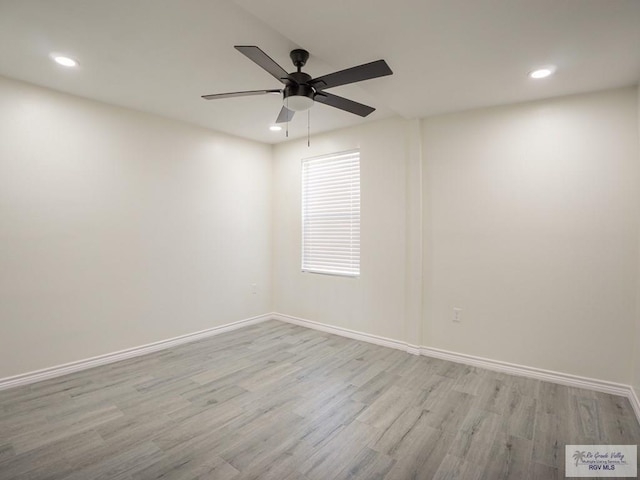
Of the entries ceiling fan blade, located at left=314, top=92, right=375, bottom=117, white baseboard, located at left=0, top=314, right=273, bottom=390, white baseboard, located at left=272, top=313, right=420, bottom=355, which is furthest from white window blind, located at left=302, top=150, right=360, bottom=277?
ceiling fan blade, located at left=314, top=92, right=375, bottom=117

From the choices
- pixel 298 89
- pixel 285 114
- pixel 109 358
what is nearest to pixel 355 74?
pixel 298 89

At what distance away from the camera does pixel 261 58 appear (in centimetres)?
186

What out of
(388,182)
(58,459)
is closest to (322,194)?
(388,182)

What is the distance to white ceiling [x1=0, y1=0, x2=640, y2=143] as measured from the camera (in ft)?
5.95

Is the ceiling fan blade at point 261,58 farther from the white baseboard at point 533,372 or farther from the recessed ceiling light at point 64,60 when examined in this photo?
the white baseboard at point 533,372

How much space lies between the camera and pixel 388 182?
3865mm

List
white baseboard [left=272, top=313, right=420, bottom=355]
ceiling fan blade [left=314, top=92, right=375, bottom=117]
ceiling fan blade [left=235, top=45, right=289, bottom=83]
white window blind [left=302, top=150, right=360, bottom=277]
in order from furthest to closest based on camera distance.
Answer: white window blind [left=302, top=150, right=360, bottom=277]
white baseboard [left=272, top=313, right=420, bottom=355]
ceiling fan blade [left=314, top=92, right=375, bottom=117]
ceiling fan blade [left=235, top=45, right=289, bottom=83]

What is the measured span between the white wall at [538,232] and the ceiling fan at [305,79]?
1.47 meters

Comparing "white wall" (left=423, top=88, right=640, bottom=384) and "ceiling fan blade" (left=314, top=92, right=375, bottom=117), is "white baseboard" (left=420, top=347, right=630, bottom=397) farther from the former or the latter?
"ceiling fan blade" (left=314, top=92, right=375, bottom=117)

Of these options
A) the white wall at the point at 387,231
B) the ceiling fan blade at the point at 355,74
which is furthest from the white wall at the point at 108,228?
the ceiling fan blade at the point at 355,74

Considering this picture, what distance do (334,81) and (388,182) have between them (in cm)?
194

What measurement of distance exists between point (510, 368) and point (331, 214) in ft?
8.62

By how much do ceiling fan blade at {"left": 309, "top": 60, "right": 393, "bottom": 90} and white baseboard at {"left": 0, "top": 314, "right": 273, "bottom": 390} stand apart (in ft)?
10.6

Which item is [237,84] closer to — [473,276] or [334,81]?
[334,81]
